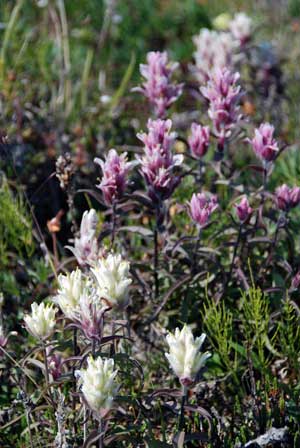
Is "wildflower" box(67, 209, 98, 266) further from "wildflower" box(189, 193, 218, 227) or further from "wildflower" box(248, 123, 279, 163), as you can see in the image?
"wildflower" box(248, 123, 279, 163)

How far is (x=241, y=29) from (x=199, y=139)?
1670 millimetres

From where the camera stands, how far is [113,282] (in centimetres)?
201

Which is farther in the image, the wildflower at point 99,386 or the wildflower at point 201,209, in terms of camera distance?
the wildflower at point 201,209

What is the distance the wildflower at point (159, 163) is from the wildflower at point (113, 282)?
0.46m

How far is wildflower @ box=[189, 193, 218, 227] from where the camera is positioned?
7.88ft

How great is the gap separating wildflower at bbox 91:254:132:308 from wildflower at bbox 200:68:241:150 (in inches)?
34.0

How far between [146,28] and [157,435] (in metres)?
3.81

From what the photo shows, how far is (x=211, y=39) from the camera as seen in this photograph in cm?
380

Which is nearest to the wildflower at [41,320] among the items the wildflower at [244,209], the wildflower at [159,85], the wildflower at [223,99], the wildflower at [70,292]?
the wildflower at [70,292]

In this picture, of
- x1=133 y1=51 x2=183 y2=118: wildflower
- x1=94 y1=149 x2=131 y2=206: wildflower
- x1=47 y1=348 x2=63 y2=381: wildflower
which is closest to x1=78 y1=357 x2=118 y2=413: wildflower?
x1=47 y1=348 x2=63 y2=381: wildflower

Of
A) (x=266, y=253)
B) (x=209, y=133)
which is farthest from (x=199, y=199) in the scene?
(x=266, y=253)

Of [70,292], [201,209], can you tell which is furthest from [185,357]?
[201,209]

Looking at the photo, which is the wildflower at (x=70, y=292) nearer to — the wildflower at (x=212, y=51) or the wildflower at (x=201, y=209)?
the wildflower at (x=201, y=209)

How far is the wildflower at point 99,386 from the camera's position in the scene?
178cm
